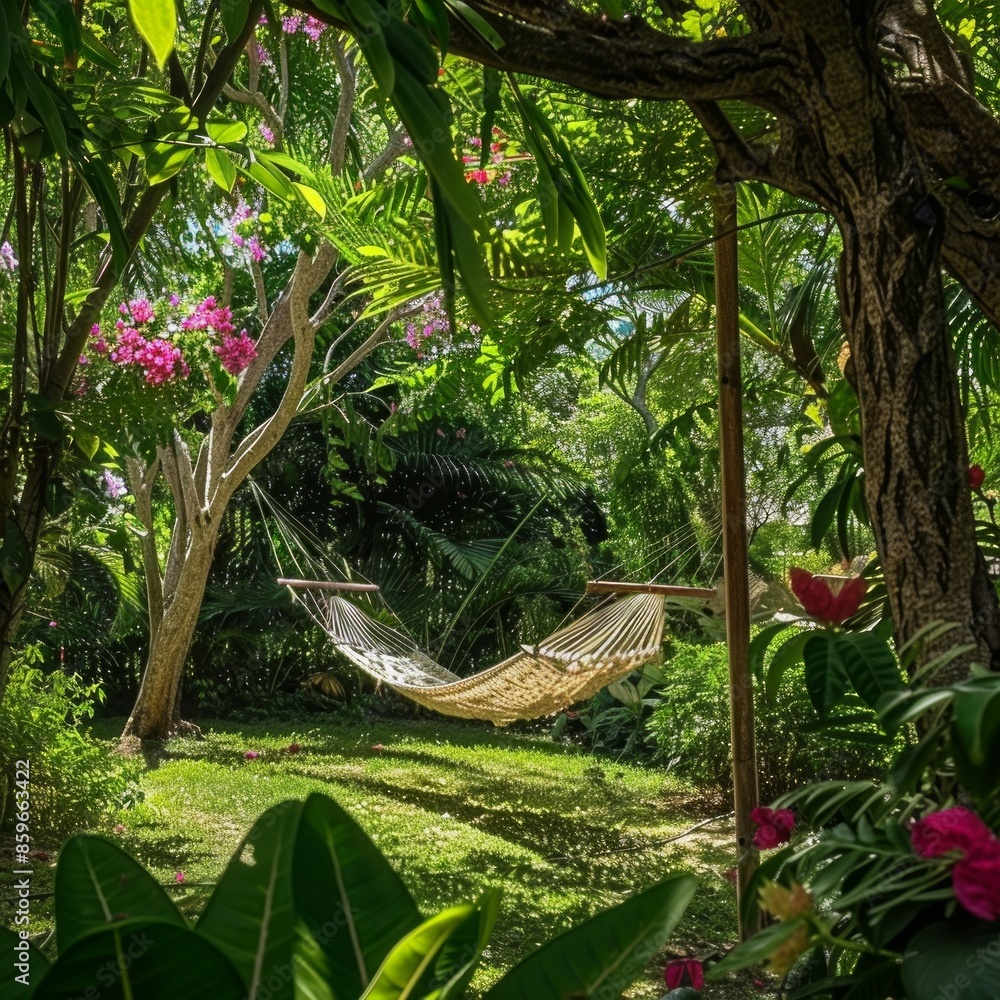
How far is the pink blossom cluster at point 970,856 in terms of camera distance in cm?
41

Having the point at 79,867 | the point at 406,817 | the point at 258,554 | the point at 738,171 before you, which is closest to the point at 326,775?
the point at 406,817

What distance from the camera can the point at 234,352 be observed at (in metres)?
3.25

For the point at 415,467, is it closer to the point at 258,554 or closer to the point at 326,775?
the point at 258,554

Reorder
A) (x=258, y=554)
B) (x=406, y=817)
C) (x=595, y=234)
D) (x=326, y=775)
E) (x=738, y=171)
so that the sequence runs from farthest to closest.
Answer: (x=258, y=554) → (x=326, y=775) → (x=406, y=817) → (x=738, y=171) → (x=595, y=234)

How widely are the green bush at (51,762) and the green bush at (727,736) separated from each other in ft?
Answer: 6.44

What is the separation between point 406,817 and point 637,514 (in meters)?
2.45

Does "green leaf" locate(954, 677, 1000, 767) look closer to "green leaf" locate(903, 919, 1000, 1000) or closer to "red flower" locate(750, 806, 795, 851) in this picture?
"green leaf" locate(903, 919, 1000, 1000)

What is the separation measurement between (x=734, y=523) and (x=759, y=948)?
1002mm

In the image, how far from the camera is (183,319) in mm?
2955

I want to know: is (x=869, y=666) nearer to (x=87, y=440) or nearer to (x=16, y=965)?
(x=16, y=965)

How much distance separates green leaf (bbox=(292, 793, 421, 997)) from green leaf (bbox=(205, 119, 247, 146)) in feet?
2.23

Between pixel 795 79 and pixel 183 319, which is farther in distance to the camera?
pixel 183 319

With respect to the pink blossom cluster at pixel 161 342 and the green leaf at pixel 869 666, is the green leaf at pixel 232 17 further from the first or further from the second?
the pink blossom cluster at pixel 161 342

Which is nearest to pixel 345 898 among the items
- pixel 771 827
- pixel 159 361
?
pixel 771 827
